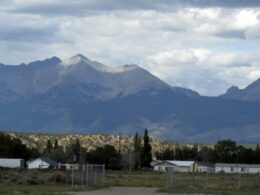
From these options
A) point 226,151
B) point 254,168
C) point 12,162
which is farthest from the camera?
point 226,151

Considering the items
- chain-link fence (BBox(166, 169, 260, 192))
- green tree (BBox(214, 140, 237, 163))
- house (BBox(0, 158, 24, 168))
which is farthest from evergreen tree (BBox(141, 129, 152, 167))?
chain-link fence (BBox(166, 169, 260, 192))

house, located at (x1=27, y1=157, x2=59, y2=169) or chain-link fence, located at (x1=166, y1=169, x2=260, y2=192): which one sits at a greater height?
house, located at (x1=27, y1=157, x2=59, y2=169)

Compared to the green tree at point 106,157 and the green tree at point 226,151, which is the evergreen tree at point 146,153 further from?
the green tree at point 226,151

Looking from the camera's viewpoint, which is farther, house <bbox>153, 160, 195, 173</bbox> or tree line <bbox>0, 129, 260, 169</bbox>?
house <bbox>153, 160, 195, 173</bbox>

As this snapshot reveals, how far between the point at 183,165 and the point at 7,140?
1876 inches

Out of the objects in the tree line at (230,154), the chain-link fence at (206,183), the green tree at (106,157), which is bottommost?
the chain-link fence at (206,183)

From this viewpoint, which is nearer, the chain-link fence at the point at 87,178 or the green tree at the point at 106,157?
the chain-link fence at the point at 87,178

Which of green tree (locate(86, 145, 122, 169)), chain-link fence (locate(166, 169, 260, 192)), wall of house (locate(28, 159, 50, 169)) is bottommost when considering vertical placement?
chain-link fence (locate(166, 169, 260, 192))

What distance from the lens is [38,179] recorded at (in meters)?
71.3

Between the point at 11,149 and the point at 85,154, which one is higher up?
the point at 11,149

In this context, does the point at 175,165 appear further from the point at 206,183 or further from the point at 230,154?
the point at 206,183

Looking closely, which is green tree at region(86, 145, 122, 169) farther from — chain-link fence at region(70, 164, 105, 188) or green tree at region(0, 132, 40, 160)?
chain-link fence at region(70, 164, 105, 188)

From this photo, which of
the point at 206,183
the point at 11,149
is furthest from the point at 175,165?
the point at 206,183

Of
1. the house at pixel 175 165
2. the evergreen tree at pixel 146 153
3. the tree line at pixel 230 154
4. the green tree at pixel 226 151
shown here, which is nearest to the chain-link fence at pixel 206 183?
the evergreen tree at pixel 146 153
